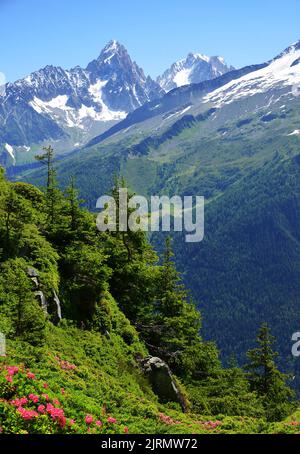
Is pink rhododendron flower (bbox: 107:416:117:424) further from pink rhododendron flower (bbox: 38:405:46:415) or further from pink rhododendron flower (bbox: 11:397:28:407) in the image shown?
pink rhododendron flower (bbox: 11:397:28:407)

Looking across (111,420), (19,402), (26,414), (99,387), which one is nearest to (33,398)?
(19,402)

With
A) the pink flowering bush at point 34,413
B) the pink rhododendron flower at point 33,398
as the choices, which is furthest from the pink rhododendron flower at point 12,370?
the pink rhododendron flower at point 33,398

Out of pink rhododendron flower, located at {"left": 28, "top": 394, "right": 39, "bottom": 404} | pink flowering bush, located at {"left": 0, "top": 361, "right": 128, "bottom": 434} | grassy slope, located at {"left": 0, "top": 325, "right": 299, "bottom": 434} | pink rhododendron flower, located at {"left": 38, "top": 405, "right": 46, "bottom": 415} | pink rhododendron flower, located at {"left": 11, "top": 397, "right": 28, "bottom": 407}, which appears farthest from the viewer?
grassy slope, located at {"left": 0, "top": 325, "right": 299, "bottom": 434}

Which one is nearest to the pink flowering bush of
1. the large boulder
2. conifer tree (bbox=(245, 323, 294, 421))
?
the large boulder

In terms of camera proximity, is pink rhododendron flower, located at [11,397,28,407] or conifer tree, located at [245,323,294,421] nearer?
pink rhododendron flower, located at [11,397,28,407]

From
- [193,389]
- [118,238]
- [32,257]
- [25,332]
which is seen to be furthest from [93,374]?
[118,238]

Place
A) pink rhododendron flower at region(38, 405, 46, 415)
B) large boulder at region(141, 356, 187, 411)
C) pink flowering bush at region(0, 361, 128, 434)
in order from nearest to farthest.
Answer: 1. pink flowering bush at region(0, 361, 128, 434)
2. pink rhododendron flower at region(38, 405, 46, 415)
3. large boulder at region(141, 356, 187, 411)

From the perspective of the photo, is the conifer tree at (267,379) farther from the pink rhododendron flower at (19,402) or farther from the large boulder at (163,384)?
the pink rhododendron flower at (19,402)

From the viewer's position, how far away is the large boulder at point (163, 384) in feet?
120

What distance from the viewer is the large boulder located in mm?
36656

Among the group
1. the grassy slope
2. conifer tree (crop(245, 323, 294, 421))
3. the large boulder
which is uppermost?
the grassy slope

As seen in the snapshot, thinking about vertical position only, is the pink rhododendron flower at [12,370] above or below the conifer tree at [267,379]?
above

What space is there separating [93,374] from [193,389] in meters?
15.9

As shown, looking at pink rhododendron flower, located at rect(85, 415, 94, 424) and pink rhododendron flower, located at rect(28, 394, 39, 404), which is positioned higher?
pink rhododendron flower, located at rect(28, 394, 39, 404)
